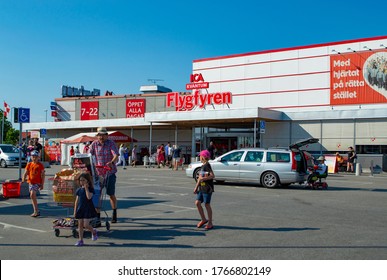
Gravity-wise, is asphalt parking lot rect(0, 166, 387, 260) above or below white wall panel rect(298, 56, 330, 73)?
below

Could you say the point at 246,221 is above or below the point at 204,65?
below

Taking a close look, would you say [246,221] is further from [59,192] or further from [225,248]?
[59,192]

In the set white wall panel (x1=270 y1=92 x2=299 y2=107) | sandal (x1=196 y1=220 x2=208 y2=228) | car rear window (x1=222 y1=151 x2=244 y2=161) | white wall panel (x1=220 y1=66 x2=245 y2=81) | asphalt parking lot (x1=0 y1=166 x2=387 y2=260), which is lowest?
asphalt parking lot (x1=0 y1=166 x2=387 y2=260)

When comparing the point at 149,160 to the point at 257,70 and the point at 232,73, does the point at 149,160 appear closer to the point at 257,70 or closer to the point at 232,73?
the point at 232,73

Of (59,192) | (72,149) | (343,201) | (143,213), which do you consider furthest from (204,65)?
(59,192)

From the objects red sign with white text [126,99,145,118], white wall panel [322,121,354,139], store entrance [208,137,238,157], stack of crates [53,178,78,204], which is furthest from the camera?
red sign with white text [126,99,145,118]

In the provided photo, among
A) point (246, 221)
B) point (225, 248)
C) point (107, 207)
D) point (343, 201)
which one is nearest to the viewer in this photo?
point (225, 248)

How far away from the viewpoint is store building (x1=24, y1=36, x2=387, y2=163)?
29641 mm

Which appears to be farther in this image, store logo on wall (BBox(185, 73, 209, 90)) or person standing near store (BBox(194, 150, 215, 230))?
store logo on wall (BBox(185, 73, 209, 90))

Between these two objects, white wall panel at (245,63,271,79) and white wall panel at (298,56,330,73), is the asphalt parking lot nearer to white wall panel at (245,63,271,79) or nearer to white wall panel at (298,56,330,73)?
white wall panel at (298,56,330,73)

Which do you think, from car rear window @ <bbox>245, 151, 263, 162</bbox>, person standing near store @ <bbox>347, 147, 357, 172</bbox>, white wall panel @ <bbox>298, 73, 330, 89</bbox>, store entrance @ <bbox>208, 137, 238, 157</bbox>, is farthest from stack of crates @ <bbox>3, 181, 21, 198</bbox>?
white wall panel @ <bbox>298, 73, 330, 89</bbox>

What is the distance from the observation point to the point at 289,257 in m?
6.73

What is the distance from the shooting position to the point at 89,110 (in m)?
48.1

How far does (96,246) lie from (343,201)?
29.5 feet
